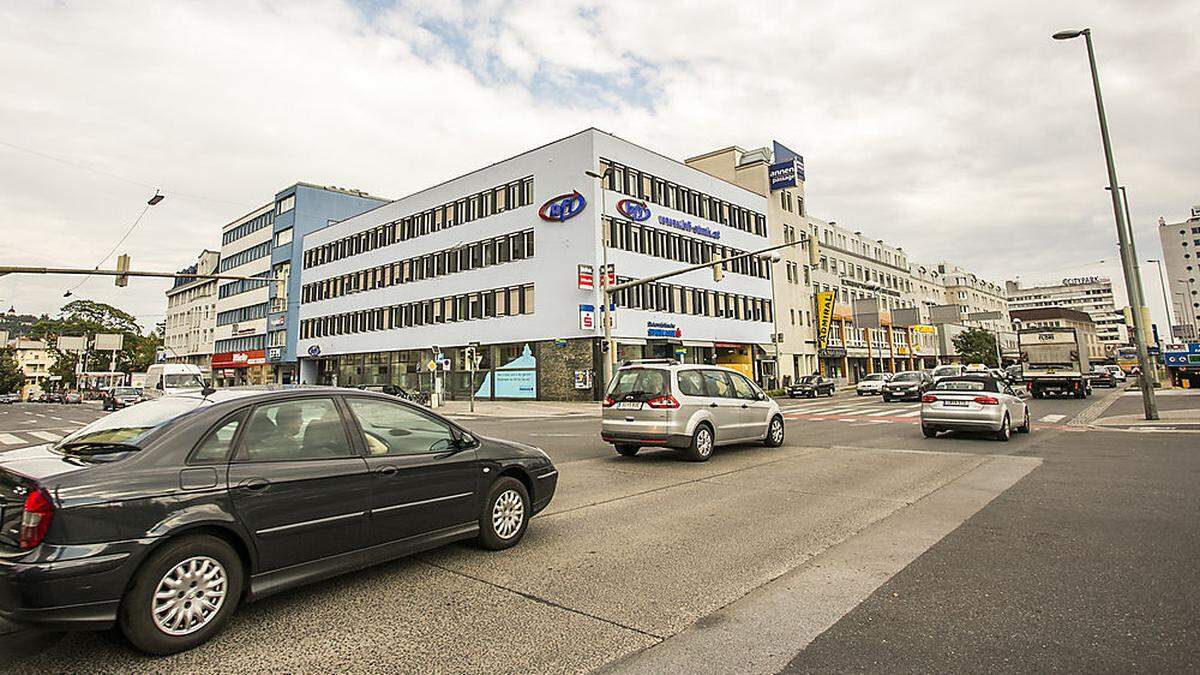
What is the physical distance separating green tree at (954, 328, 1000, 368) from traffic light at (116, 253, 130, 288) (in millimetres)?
89709

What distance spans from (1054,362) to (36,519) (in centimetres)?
3863

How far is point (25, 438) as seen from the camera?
1777 centimetres

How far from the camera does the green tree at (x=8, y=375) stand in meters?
87.2

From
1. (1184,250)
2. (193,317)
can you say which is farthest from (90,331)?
(1184,250)

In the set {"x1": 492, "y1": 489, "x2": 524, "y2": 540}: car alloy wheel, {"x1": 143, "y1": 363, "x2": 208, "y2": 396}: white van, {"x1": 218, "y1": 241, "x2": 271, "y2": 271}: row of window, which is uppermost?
{"x1": 218, "y1": 241, "x2": 271, "y2": 271}: row of window

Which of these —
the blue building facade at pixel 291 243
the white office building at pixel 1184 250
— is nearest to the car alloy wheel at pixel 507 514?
the blue building facade at pixel 291 243

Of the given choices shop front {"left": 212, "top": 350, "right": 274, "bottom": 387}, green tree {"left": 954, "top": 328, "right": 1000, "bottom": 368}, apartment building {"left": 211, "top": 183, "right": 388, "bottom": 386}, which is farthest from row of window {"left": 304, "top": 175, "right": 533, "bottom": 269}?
green tree {"left": 954, "top": 328, "right": 1000, "bottom": 368}

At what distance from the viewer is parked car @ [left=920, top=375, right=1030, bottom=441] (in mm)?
13172

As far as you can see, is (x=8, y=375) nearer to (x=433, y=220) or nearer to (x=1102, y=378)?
(x=433, y=220)

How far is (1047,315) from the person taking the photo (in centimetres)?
12381

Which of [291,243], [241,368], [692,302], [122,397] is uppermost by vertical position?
[291,243]

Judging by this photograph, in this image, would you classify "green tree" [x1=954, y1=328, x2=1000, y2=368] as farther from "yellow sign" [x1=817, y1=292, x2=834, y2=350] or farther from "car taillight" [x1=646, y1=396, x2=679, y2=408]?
"car taillight" [x1=646, y1=396, x2=679, y2=408]

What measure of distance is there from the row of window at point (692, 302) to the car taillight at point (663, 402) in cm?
2511

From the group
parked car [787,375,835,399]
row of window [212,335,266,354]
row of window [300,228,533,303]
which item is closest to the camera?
row of window [300,228,533,303]
